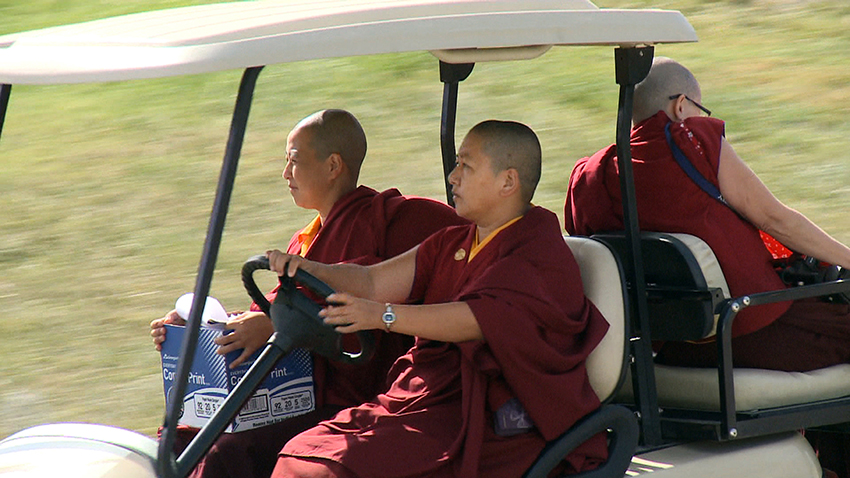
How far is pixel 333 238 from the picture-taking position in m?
3.77

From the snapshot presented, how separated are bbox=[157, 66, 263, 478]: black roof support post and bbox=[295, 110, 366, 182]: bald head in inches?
42.7

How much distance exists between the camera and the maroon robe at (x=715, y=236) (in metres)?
3.62

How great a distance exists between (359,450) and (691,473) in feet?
3.09

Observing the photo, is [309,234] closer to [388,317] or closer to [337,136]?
[337,136]

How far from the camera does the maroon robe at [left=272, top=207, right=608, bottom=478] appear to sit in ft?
9.83

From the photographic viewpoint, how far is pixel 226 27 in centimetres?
277

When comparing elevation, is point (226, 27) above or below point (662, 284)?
above

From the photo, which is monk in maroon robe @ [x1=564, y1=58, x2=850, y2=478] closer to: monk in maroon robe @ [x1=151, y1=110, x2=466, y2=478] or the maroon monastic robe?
the maroon monastic robe

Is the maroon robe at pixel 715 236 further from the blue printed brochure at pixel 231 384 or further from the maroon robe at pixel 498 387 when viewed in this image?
the blue printed brochure at pixel 231 384

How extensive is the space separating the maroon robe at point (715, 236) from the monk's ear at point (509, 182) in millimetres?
582

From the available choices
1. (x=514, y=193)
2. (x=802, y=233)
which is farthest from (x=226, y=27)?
(x=802, y=233)

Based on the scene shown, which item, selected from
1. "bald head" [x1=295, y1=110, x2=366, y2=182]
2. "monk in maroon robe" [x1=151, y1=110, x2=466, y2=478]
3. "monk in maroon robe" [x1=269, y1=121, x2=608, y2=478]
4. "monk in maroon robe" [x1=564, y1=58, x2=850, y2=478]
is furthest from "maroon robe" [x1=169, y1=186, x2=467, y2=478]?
"monk in maroon robe" [x1=564, y1=58, x2=850, y2=478]

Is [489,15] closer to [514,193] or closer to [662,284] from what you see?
[514,193]

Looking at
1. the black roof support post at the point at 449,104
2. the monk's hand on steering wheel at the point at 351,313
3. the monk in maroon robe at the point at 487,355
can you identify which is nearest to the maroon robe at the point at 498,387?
the monk in maroon robe at the point at 487,355
